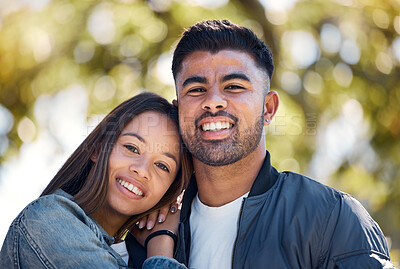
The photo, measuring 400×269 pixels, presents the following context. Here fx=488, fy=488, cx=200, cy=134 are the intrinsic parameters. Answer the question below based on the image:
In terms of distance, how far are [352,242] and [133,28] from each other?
4.62 m

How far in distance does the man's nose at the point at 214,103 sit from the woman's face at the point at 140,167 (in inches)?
12.0

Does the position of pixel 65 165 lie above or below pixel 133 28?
below

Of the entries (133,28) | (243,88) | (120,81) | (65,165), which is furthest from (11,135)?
(243,88)

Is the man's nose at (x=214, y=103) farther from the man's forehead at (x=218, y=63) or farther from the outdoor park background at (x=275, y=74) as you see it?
the outdoor park background at (x=275, y=74)

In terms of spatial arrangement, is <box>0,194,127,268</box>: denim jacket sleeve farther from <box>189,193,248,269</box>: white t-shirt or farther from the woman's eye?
the woman's eye

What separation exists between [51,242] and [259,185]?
1088 mm

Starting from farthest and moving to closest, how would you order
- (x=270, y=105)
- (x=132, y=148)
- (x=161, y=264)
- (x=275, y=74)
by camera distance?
(x=275, y=74), (x=270, y=105), (x=132, y=148), (x=161, y=264)

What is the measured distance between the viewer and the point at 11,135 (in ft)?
19.4

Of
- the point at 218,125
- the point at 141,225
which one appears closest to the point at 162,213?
the point at 141,225

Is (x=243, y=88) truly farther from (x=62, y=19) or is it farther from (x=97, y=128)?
(x=62, y=19)

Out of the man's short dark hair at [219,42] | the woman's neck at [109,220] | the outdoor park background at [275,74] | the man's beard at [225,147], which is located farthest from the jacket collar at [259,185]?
the outdoor park background at [275,74]

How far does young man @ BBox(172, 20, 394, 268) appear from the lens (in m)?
2.26

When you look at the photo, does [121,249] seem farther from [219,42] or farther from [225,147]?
[219,42]

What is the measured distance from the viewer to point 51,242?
2.10 metres
